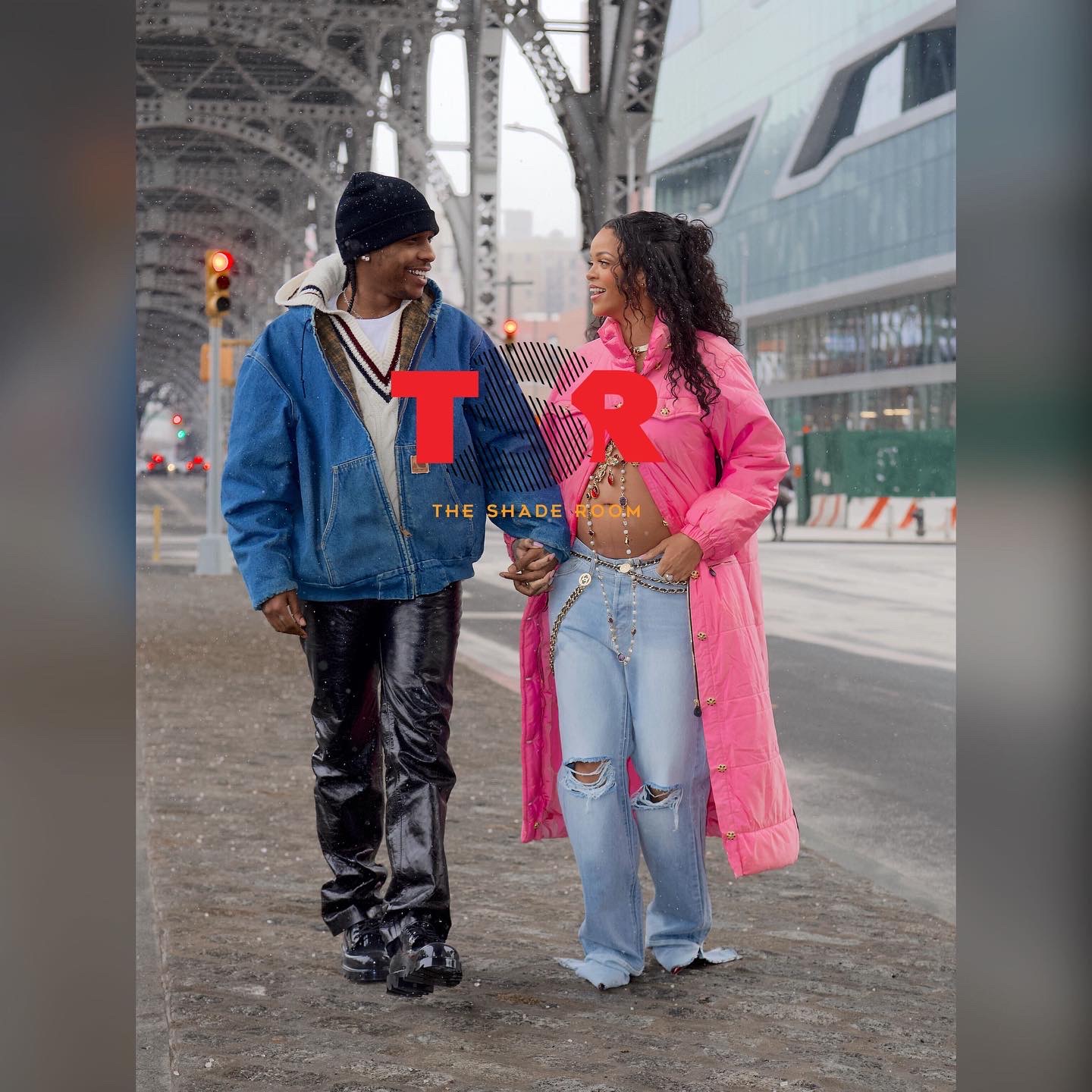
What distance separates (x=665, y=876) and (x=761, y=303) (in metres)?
1.43

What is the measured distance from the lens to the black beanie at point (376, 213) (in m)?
3.56

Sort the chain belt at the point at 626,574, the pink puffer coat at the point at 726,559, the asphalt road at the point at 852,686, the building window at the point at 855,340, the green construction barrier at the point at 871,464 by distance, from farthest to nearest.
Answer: the asphalt road at the point at 852,686 < the green construction barrier at the point at 871,464 < the building window at the point at 855,340 < the chain belt at the point at 626,574 < the pink puffer coat at the point at 726,559

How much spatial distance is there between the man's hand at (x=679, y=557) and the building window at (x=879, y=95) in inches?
57.4

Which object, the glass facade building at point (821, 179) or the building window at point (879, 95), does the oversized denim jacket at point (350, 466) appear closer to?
the glass facade building at point (821, 179)

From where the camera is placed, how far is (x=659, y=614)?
12.4ft

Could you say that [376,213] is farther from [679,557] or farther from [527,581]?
[679,557]

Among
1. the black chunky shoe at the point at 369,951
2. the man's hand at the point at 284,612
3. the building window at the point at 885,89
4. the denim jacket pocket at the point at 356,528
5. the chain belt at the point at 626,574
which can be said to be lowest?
the black chunky shoe at the point at 369,951

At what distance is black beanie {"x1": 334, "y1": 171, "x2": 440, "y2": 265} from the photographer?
3.56 metres

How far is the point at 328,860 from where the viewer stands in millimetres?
4016

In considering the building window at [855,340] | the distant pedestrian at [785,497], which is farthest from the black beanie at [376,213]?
the distant pedestrian at [785,497]

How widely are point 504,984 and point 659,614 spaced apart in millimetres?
1003

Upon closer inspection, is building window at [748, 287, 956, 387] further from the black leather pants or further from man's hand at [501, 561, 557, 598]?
the black leather pants
